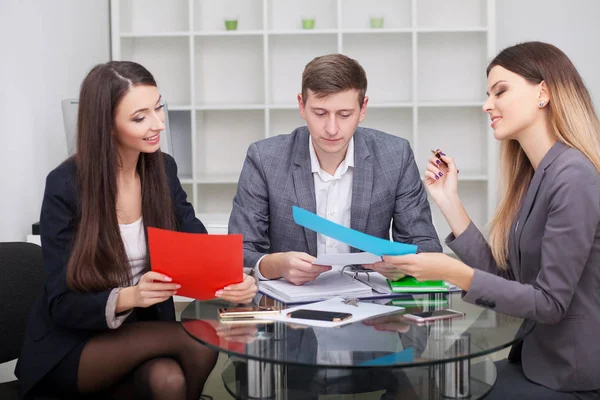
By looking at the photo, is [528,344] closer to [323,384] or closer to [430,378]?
[430,378]

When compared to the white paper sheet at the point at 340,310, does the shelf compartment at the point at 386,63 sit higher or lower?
higher

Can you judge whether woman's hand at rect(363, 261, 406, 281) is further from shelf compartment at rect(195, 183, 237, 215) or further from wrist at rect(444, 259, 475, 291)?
shelf compartment at rect(195, 183, 237, 215)

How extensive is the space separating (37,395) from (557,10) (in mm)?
4258

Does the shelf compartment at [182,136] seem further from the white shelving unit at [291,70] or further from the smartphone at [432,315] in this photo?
the smartphone at [432,315]

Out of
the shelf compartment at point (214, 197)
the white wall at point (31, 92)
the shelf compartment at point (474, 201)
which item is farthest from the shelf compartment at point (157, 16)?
the shelf compartment at point (474, 201)

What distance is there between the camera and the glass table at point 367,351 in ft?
4.94

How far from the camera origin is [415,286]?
79.9 inches

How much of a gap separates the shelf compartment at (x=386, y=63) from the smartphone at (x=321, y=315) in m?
3.43

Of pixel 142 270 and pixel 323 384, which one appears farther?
pixel 142 270

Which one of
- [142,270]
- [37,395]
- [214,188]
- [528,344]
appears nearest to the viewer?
[528,344]

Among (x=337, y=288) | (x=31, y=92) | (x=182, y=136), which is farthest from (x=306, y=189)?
(x=182, y=136)

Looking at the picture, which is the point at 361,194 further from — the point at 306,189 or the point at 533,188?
the point at 533,188

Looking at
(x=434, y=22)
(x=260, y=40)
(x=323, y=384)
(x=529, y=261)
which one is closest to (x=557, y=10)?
(x=434, y=22)

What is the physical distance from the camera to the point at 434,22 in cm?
502
